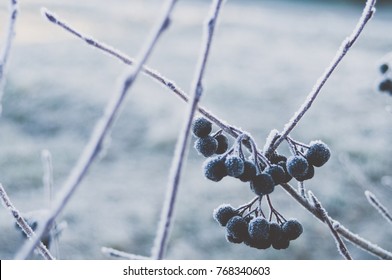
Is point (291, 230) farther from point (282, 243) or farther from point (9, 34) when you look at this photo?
point (9, 34)

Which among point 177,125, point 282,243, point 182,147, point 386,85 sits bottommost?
point 182,147

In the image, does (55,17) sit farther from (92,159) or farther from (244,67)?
(244,67)

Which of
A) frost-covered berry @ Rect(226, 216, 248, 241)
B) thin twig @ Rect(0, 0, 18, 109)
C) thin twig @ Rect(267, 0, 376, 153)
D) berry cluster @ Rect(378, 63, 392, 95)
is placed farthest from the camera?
berry cluster @ Rect(378, 63, 392, 95)

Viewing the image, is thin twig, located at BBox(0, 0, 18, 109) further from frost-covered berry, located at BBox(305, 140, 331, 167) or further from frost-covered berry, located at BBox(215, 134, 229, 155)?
frost-covered berry, located at BBox(305, 140, 331, 167)

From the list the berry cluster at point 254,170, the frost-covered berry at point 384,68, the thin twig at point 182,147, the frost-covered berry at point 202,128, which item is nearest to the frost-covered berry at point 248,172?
the berry cluster at point 254,170

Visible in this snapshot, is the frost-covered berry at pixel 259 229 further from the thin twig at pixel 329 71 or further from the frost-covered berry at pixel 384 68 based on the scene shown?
the frost-covered berry at pixel 384 68

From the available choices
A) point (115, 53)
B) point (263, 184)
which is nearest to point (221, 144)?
point (263, 184)

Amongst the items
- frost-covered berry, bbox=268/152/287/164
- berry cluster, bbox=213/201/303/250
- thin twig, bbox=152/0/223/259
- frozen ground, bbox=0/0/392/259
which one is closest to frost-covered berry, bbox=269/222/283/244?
berry cluster, bbox=213/201/303/250
